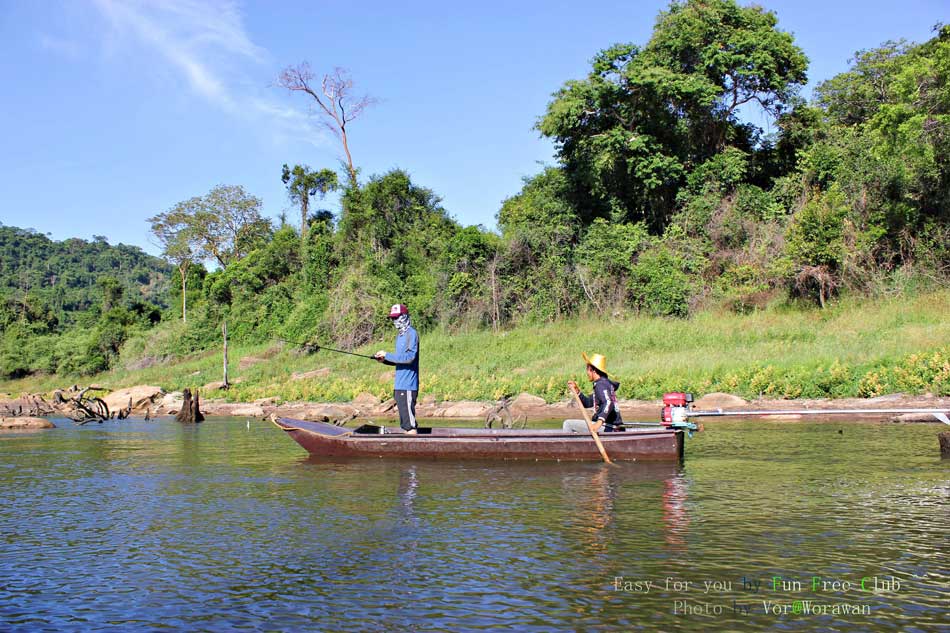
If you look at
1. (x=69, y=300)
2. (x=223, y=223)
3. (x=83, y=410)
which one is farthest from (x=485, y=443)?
(x=69, y=300)

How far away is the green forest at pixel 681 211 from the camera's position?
2614 cm

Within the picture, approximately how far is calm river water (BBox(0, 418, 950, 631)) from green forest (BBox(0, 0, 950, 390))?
15.2 metres

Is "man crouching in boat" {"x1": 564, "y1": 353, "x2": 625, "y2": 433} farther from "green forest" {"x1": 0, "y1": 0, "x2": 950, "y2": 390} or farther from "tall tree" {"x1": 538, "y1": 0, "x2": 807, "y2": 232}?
"tall tree" {"x1": 538, "y1": 0, "x2": 807, "y2": 232}

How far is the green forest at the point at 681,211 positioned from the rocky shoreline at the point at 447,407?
22.7 ft

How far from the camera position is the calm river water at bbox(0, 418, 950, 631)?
572 cm

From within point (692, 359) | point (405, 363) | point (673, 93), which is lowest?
point (405, 363)

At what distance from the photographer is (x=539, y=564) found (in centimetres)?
688

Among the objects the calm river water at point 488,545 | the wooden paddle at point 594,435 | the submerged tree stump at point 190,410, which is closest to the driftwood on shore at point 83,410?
the submerged tree stump at point 190,410

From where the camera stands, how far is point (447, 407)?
76.6 feet

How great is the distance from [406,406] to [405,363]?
2.64 ft

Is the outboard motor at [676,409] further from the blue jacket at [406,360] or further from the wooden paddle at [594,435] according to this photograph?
the blue jacket at [406,360]

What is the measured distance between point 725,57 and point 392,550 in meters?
27.7

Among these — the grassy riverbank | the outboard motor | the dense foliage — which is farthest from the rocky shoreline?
the dense foliage

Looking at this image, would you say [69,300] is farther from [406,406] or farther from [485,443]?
[485,443]
